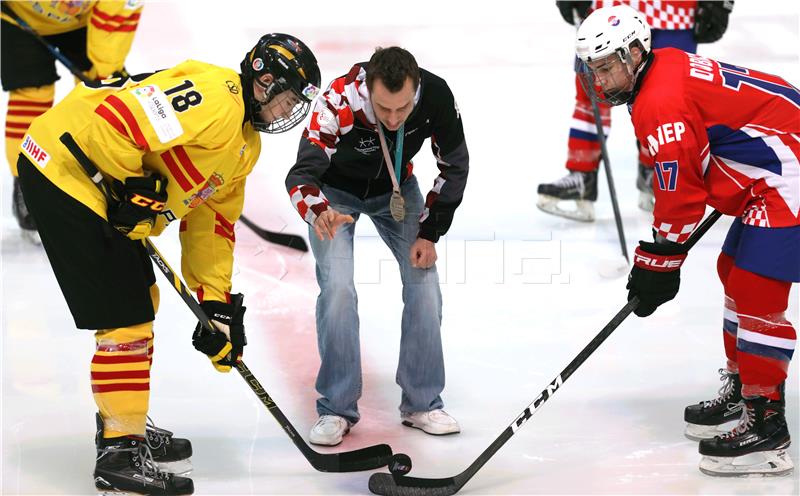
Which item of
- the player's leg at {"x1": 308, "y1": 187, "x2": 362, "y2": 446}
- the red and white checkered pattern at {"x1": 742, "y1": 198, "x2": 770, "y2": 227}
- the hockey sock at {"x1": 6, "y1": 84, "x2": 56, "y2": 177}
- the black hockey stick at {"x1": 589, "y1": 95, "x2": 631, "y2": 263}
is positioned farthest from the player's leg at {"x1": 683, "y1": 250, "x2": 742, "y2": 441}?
the hockey sock at {"x1": 6, "y1": 84, "x2": 56, "y2": 177}

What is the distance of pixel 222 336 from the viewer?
3.11 meters

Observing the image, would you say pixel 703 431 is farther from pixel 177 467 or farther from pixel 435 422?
pixel 177 467

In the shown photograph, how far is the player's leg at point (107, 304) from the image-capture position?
2.94 metres

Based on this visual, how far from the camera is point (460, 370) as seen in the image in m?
3.91

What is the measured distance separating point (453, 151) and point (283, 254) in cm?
165

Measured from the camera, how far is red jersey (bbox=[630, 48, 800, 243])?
3.00 m

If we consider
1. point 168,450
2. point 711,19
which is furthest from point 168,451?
point 711,19

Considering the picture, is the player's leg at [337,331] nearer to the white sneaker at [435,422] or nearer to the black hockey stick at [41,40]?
the white sneaker at [435,422]

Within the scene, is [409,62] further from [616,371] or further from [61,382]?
[61,382]

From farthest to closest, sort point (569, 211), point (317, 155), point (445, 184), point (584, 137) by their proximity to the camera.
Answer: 1. point (569, 211)
2. point (584, 137)
3. point (445, 184)
4. point (317, 155)

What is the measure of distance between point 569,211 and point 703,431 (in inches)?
75.3

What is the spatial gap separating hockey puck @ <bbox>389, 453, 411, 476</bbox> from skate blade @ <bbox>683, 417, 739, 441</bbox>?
88 cm

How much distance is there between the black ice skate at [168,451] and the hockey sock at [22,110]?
1.80m

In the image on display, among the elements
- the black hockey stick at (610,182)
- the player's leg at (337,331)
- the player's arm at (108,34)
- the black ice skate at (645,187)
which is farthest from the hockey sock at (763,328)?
the player's arm at (108,34)
